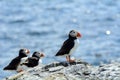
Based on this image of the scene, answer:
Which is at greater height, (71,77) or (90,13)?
(90,13)

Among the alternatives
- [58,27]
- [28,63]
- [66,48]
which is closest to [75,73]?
[66,48]

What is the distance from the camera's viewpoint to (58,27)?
143 ft

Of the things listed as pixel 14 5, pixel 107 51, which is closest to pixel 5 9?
pixel 14 5

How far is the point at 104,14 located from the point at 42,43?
1034 cm

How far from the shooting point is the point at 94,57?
34.4 metres

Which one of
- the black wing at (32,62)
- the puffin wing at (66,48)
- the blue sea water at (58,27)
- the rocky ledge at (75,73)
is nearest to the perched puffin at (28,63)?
the black wing at (32,62)

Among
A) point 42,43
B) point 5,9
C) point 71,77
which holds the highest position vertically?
point 5,9

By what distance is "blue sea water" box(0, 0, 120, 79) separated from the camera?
35.6 meters

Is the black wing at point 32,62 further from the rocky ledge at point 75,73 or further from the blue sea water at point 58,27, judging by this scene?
the blue sea water at point 58,27

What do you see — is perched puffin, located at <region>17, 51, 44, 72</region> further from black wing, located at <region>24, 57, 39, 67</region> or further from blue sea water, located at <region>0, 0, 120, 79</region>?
blue sea water, located at <region>0, 0, 120, 79</region>

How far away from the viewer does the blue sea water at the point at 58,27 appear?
3563cm

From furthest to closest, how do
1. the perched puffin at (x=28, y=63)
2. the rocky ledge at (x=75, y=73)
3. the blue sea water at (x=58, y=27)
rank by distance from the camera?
the blue sea water at (x=58, y=27) → the perched puffin at (x=28, y=63) → the rocky ledge at (x=75, y=73)

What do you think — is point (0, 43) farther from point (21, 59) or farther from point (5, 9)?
point (21, 59)

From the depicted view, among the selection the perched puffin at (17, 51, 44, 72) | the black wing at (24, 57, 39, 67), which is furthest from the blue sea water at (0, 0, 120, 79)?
the black wing at (24, 57, 39, 67)
